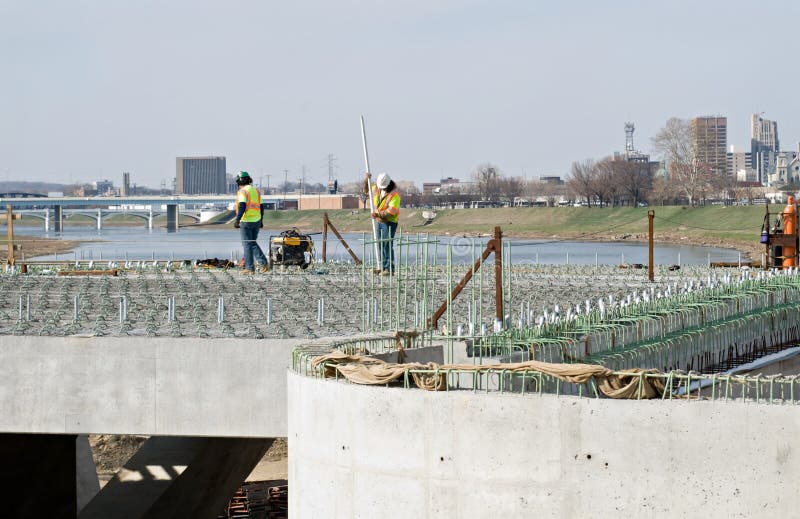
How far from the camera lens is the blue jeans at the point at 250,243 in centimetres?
2505

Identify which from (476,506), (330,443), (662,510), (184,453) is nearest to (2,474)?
(184,453)

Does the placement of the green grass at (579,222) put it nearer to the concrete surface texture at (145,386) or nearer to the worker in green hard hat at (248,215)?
the worker in green hard hat at (248,215)

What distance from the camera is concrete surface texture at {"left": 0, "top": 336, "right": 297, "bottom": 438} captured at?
13.4 meters

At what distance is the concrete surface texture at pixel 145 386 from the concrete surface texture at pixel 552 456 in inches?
111

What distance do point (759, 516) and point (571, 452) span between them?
1.49 m

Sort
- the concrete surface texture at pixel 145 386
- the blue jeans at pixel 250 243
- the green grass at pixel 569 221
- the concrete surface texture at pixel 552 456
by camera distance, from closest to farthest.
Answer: the concrete surface texture at pixel 552 456 → the concrete surface texture at pixel 145 386 → the blue jeans at pixel 250 243 → the green grass at pixel 569 221

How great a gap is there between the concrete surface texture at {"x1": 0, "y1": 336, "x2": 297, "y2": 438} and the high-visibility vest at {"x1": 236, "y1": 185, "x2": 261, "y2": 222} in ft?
36.6

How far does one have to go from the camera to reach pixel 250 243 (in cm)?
2541

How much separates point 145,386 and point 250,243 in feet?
39.2

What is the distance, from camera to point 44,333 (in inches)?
578

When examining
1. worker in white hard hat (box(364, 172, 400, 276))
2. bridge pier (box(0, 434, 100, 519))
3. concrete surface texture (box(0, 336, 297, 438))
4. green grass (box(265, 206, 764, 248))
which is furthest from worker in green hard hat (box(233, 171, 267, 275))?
green grass (box(265, 206, 764, 248))

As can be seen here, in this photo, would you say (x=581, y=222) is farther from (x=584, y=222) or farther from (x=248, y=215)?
(x=248, y=215)

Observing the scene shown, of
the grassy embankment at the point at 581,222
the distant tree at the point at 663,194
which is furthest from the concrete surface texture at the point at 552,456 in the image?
Result: the distant tree at the point at 663,194

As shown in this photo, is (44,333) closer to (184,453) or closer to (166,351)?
(166,351)
